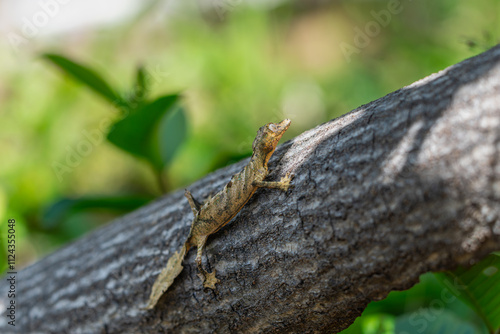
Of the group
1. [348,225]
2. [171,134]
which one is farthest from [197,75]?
[348,225]

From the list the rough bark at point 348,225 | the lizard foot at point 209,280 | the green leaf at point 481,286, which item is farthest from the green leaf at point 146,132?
the green leaf at point 481,286

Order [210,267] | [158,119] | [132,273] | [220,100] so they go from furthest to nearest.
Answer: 1. [220,100]
2. [158,119]
3. [132,273]
4. [210,267]

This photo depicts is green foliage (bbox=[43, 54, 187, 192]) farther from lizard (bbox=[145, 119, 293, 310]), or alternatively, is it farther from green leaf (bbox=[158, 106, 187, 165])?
lizard (bbox=[145, 119, 293, 310])

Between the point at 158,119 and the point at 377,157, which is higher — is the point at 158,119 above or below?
above

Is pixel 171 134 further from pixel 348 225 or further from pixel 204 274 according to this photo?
pixel 348 225

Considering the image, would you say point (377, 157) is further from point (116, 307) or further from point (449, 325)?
point (116, 307)

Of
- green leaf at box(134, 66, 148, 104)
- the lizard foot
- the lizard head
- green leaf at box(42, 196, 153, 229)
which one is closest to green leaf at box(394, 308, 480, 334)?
the lizard foot

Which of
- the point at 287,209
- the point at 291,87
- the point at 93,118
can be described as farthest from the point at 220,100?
the point at 287,209
